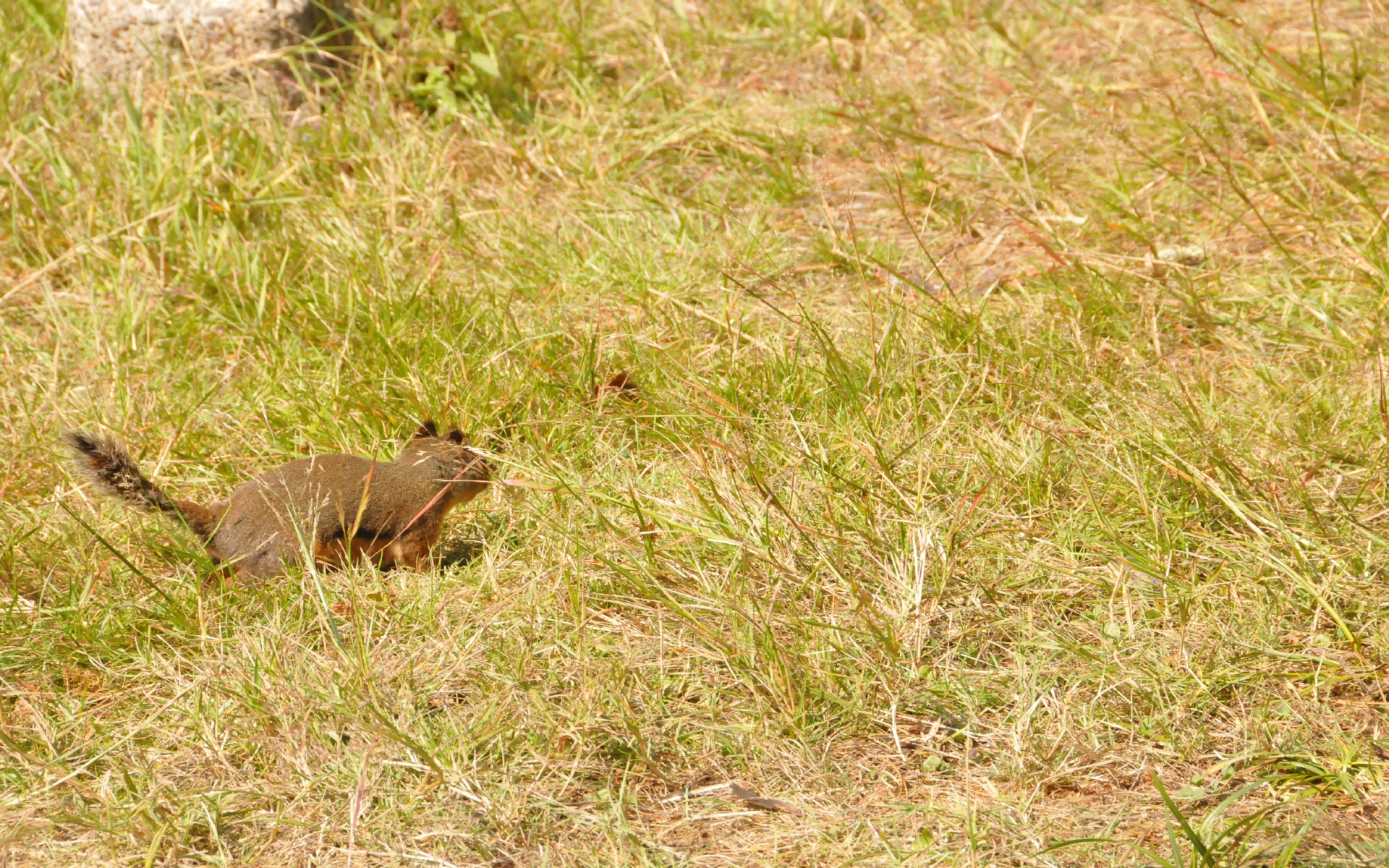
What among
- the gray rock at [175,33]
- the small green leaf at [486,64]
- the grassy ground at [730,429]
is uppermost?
the gray rock at [175,33]

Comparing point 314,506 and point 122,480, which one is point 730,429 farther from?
point 122,480

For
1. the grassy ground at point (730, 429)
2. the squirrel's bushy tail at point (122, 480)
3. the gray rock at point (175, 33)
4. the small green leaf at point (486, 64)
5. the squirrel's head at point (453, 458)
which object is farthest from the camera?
the small green leaf at point (486, 64)

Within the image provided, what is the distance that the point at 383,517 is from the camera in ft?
10.0

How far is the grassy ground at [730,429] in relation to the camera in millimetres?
2479

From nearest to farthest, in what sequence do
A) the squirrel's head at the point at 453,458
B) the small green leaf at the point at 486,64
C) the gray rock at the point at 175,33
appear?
1. the squirrel's head at the point at 453,458
2. the gray rock at the point at 175,33
3. the small green leaf at the point at 486,64

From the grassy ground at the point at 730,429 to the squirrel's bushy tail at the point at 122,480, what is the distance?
0.08m

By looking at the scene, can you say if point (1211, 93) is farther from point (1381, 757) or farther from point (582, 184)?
point (1381, 757)

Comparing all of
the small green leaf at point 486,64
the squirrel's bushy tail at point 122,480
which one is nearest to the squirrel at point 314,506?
the squirrel's bushy tail at point 122,480

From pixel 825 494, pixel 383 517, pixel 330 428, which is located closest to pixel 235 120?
pixel 330 428

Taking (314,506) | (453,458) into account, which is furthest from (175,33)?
(314,506)

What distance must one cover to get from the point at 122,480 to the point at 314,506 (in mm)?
471

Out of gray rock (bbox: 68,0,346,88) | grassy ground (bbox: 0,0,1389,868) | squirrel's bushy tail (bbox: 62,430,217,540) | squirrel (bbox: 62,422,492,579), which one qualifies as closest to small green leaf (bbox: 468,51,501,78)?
grassy ground (bbox: 0,0,1389,868)

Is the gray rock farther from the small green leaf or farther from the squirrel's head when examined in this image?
the squirrel's head

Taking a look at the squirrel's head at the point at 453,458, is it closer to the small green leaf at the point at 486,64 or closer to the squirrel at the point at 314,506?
the squirrel at the point at 314,506
